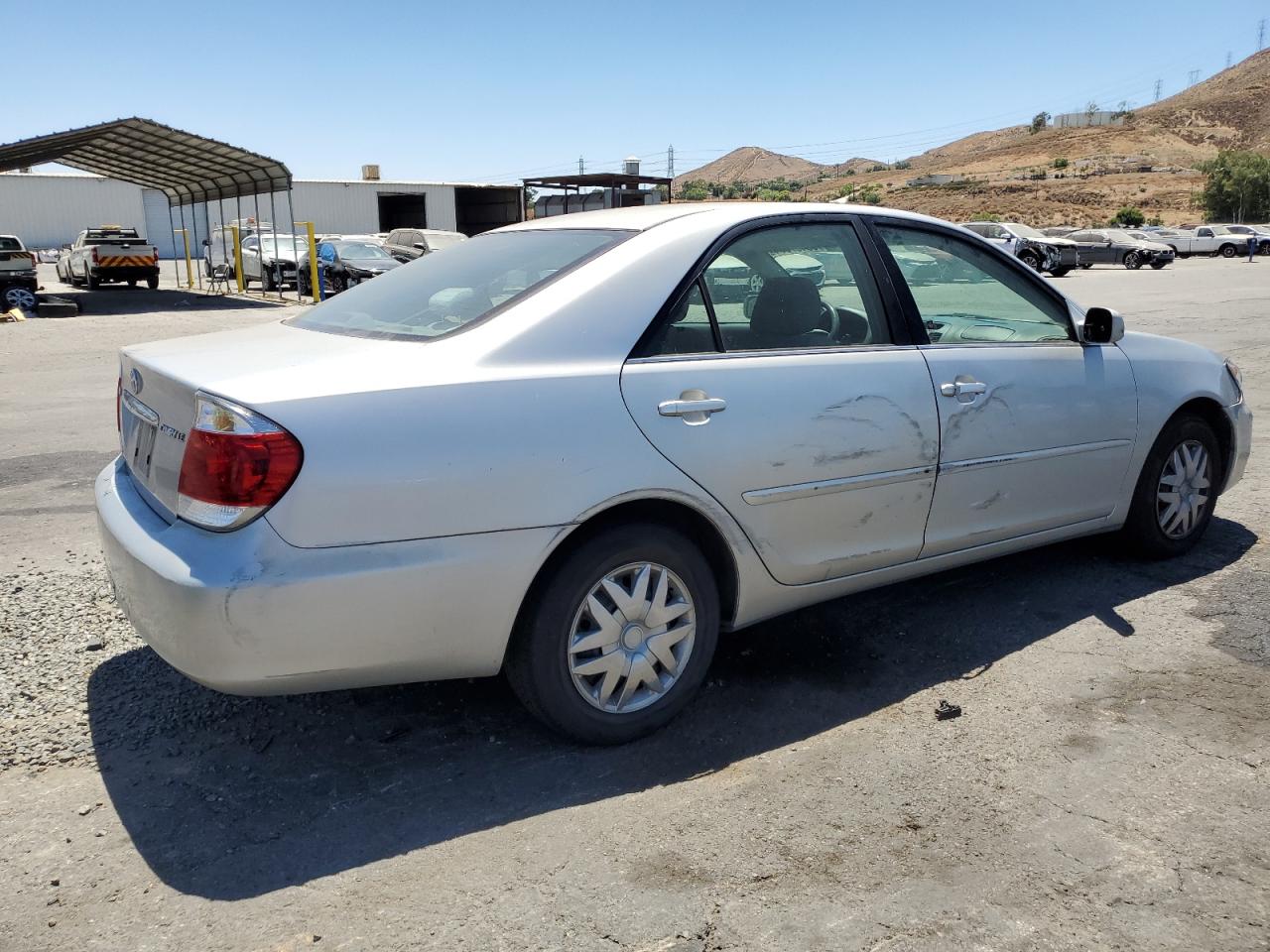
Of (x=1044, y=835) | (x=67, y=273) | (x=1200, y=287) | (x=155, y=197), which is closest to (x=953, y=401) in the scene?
(x=1044, y=835)

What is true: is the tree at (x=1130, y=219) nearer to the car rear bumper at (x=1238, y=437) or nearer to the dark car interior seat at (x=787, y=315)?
the car rear bumper at (x=1238, y=437)

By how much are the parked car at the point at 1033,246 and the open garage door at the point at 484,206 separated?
2312 cm

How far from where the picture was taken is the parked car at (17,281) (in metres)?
20.4

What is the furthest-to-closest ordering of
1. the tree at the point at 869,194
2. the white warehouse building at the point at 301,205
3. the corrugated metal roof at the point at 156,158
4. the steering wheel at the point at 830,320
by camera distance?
the tree at the point at 869,194, the white warehouse building at the point at 301,205, the corrugated metal roof at the point at 156,158, the steering wheel at the point at 830,320

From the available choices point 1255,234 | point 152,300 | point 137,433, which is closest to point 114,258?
point 152,300

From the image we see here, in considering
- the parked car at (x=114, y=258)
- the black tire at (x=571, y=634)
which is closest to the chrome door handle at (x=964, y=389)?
the black tire at (x=571, y=634)

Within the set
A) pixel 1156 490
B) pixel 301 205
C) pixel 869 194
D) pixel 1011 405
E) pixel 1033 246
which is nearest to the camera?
pixel 1011 405

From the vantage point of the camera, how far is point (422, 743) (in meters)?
3.20

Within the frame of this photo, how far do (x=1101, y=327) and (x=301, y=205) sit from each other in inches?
1879

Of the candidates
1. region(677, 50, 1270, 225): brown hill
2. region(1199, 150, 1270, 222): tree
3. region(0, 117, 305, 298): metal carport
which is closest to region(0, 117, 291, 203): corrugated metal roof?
region(0, 117, 305, 298): metal carport

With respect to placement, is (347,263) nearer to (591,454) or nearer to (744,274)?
(744,274)

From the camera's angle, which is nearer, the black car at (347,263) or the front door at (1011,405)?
the front door at (1011,405)

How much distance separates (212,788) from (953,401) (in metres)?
2.75

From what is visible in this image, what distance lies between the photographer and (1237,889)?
97.4 inches
